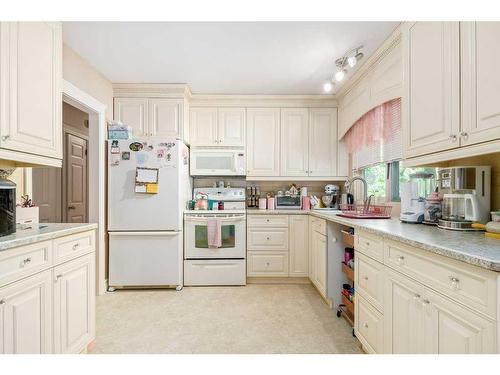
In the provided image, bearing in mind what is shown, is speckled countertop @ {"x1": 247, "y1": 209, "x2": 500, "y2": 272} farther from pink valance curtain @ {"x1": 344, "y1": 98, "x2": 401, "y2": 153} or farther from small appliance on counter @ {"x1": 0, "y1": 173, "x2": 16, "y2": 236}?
small appliance on counter @ {"x1": 0, "y1": 173, "x2": 16, "y2": 236}

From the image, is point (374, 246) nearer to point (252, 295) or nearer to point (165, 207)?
point (252, 295)

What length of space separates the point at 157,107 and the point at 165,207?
50.3 inches

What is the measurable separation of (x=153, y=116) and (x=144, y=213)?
48.2 inches

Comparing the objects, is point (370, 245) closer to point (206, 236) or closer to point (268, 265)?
point (268, 265)

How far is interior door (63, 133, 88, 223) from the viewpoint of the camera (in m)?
3.54

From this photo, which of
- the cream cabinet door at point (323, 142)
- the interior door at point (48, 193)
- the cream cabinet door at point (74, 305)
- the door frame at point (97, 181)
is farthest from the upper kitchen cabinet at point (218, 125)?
the cream cabinet door at point (74, 305)

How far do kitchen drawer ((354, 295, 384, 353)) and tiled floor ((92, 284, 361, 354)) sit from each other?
7.4 inches

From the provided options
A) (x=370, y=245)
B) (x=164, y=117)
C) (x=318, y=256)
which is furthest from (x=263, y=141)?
(x=370, y=245)

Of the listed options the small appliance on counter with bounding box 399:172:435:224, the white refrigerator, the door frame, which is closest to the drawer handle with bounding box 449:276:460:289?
the small appliance on counter with bounding box 399:172:435:224

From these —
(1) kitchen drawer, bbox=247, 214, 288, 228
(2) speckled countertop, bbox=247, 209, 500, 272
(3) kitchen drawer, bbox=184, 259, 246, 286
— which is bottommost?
(3) kitchen drawer, bbox=184, 259, 246, 286

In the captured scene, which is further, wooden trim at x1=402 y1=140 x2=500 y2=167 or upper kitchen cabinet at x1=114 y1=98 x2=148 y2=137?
upper kitchen cabinet at x1=114 y1=98 x2=148 y2=137

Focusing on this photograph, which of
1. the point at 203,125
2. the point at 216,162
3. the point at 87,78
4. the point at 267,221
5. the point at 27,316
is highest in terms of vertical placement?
the point at 87,78

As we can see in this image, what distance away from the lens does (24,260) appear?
48.6 inches
